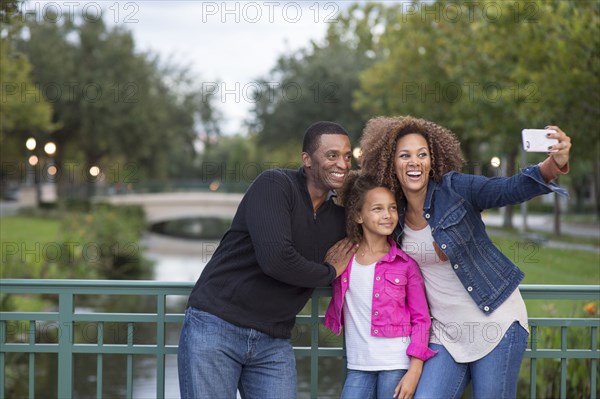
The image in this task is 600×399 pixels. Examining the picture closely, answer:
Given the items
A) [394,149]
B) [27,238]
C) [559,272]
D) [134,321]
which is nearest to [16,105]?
[27,238]

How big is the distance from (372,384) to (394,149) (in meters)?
1.18

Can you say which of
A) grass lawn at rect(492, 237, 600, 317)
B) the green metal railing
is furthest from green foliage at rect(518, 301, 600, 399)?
the green metal railing

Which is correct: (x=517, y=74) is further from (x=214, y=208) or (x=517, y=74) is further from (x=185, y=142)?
(x=185, y=142)

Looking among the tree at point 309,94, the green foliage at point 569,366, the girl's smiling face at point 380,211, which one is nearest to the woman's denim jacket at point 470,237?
the girl's smiling face at point 380,211

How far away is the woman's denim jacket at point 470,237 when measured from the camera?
12.2 feet

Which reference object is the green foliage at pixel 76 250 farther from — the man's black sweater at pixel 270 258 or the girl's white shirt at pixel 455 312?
the girl's white shirt at pixel 455 312

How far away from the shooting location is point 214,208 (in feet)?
144

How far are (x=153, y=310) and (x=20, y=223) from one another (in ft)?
45.2

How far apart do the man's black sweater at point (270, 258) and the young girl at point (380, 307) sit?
0.18 metres

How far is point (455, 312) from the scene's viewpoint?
3820mm

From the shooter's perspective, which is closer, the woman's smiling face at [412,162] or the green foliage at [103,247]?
the woman's smiling face at [412,162]

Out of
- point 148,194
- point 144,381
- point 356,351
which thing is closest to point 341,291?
point 356,351

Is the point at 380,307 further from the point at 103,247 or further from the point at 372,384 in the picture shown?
the point at 103,247

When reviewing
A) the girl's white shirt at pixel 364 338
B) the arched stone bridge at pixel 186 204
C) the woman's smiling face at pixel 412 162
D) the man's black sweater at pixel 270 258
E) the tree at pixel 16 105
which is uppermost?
the tree at pixel 16 105
